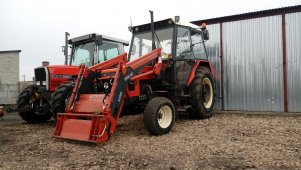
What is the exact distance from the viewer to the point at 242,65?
10.3 m

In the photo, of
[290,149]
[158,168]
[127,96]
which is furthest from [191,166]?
[127,96]

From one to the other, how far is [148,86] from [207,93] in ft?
8.28

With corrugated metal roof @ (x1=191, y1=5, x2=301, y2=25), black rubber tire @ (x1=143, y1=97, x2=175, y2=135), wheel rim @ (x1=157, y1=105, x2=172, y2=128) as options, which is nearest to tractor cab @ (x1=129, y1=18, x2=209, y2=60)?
wheel rim @ (x1=157, y1=105, x2=172, y2=128)

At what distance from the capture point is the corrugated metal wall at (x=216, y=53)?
35.3 ft

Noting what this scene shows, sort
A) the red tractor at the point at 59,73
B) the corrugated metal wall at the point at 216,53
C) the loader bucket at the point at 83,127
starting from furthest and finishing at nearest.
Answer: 1. the corrugated metal wall at the point at 216,53
2. the red tractor at the point at 59,73
3. the loader bucket at the point at 83,127

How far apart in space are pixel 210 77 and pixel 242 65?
6.75 ft

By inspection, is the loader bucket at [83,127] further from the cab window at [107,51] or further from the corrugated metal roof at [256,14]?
the corrugated metal roof at [256,14]

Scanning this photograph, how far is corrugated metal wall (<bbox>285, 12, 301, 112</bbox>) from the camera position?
30.6 feet

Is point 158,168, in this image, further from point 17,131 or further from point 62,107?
point 17,131

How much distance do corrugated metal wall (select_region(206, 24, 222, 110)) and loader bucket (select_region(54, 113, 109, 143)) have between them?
19.4ft

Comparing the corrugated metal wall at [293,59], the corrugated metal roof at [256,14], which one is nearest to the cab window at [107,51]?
the corrugated metal roof at [256,14]

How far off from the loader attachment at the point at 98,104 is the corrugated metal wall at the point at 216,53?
162 inches

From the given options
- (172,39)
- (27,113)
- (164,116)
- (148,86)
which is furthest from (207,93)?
(27,113)

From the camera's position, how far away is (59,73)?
8.40 meters
